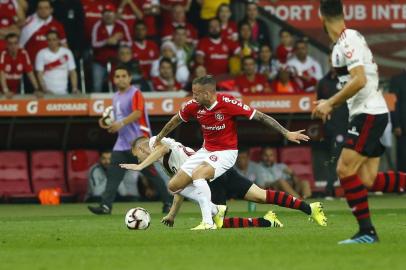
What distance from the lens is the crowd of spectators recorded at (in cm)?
2245

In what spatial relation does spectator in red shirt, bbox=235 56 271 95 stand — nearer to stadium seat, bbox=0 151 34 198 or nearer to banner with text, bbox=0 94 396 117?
banner with text, bbox=0 94 396 117

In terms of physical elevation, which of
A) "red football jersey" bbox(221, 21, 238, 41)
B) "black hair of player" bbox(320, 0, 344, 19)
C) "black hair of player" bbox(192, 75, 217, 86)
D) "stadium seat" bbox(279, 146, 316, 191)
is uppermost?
"black hair of player" bbox(320, 0, 344, 19)

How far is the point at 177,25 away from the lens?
2411 cm

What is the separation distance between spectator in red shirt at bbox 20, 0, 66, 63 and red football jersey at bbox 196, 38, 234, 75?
275 cm

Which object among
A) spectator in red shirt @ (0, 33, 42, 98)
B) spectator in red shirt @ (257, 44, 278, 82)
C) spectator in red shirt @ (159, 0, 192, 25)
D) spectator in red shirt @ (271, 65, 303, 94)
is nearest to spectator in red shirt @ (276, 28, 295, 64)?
spectator in red shirt @ (257, 44, 278, 82)

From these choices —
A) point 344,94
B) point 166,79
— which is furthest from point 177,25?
point 344,94

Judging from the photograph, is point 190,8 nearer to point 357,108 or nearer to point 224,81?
point 224,81

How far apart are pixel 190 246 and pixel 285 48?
13.8 m

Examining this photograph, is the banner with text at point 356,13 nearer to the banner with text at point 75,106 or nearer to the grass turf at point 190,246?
the banner with text at point 75,106

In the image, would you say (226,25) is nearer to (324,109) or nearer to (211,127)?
(211,127)

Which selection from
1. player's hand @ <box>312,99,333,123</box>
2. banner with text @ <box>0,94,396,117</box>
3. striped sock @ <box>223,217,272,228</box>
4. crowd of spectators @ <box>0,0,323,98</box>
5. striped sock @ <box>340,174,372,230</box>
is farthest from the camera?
crowd of spectators @ <box>0,0,323,98</box>

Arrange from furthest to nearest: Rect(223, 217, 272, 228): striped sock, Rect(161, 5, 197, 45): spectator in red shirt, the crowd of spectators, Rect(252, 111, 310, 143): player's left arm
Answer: Rect(161, 5, 197, 45): spectator in red shirt < the crowd of spectators < Rect(223, 217, 272, 228): striped sock < Rect(252, 111, 310, 143): player's left arm

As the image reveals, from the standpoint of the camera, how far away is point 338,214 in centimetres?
1744

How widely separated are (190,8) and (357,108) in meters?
14.6
